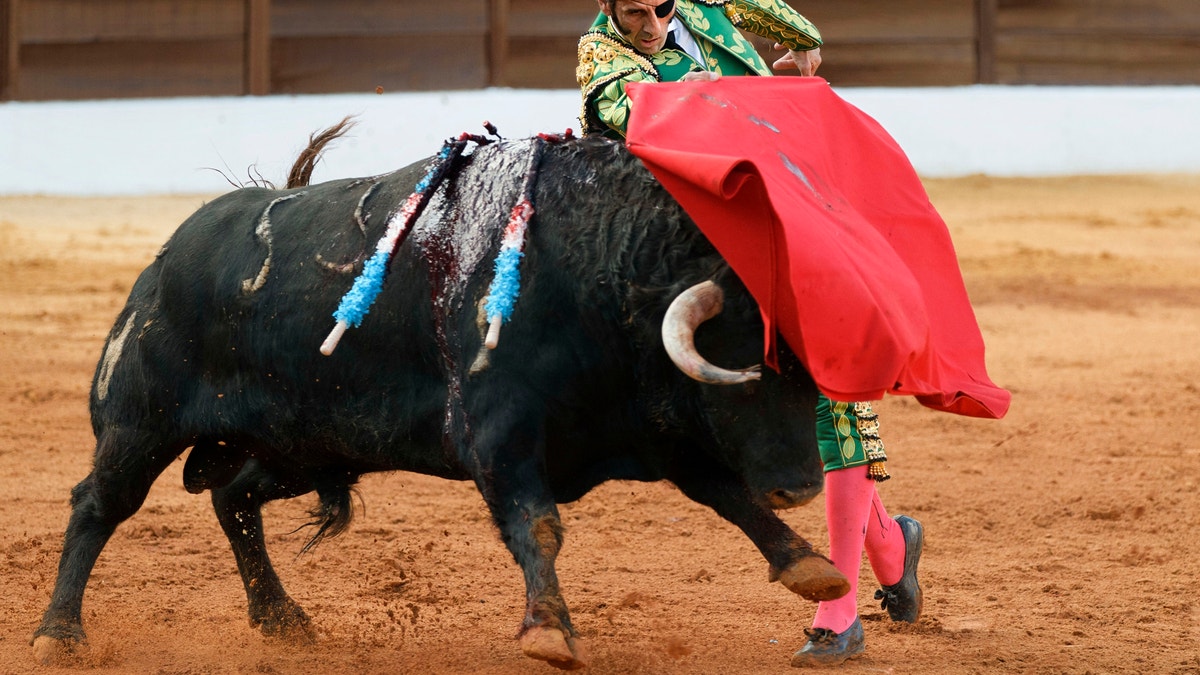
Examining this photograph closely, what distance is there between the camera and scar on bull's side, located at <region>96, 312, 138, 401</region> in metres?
3.25

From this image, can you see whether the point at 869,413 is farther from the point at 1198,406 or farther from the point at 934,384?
the point at 1198,406

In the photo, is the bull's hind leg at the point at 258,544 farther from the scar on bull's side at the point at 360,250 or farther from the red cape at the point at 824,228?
the red cape at the point at 824,228

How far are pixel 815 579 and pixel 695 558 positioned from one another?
4.47 feet

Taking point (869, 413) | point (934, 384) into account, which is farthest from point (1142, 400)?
point (934, 384)

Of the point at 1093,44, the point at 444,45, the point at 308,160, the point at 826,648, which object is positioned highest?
the point at 1093,44

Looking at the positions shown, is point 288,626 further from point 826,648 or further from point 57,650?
point 826,648

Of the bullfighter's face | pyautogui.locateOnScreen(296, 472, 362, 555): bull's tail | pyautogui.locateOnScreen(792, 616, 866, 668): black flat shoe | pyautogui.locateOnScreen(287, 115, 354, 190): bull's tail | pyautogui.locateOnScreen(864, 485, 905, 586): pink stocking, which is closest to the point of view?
the bullfighter's face

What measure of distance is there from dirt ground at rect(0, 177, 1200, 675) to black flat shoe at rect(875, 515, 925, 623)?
0.15ft

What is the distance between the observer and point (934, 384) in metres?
2.62

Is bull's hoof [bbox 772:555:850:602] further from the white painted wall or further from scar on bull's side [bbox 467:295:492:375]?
the white painted wall

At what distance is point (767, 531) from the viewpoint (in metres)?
2.77

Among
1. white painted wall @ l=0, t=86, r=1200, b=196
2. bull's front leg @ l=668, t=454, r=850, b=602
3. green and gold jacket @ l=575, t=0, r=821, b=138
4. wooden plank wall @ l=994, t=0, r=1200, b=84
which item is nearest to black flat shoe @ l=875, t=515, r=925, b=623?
bull's front leg @ l=668, t=454, r=850, b=602

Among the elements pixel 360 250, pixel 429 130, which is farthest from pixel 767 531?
pixel 429 130

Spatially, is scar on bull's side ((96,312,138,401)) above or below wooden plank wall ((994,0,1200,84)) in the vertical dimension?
below
